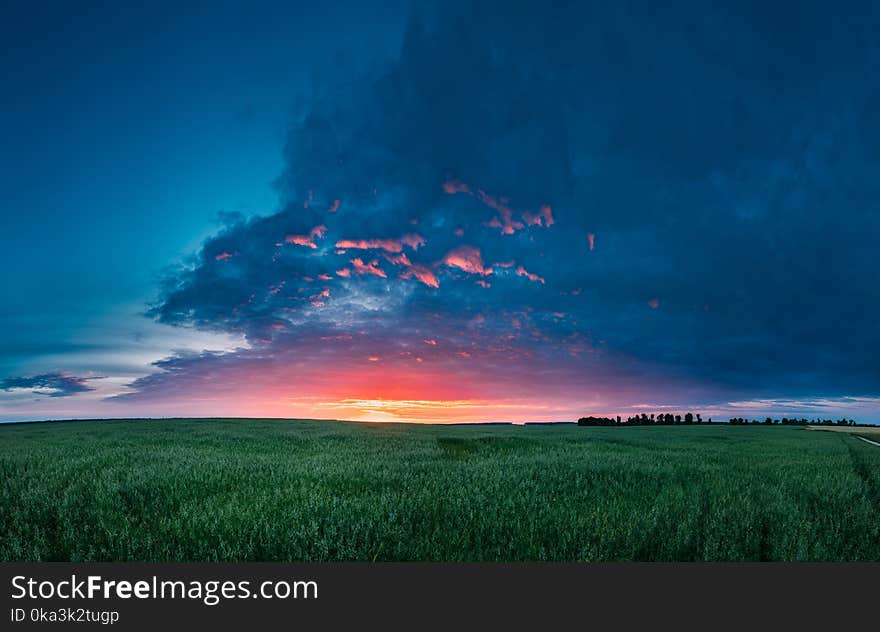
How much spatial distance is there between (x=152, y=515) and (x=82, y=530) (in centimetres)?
90

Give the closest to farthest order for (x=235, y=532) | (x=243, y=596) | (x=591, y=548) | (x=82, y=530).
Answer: (x=243, y=596)
(x=591, y=548)
(x=235, y=532)
(x=82, y=530)

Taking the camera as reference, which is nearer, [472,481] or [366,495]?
[366,495]

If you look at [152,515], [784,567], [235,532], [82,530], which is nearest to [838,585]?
[784,567]

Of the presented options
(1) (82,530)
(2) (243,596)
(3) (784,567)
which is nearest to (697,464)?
(3) (784,567)

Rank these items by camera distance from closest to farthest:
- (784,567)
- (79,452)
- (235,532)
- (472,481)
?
(784,567), (235,532), (472,481), (79,452)

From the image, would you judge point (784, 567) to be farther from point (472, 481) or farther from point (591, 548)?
point (472, 481)

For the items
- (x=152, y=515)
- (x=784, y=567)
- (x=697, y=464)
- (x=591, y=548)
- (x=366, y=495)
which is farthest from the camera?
(x=697, y=464)

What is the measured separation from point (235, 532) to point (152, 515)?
2.17 metres

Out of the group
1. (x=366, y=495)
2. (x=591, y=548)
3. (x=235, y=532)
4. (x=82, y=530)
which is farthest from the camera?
(x=366, y=495)

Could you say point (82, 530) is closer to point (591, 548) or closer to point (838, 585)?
point (591, 548)

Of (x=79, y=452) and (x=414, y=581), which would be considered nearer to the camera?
(x=414, y=581)

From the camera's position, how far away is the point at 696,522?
6801 millimetres

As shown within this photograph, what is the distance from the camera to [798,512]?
25.1 feet

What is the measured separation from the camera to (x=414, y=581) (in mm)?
4398
